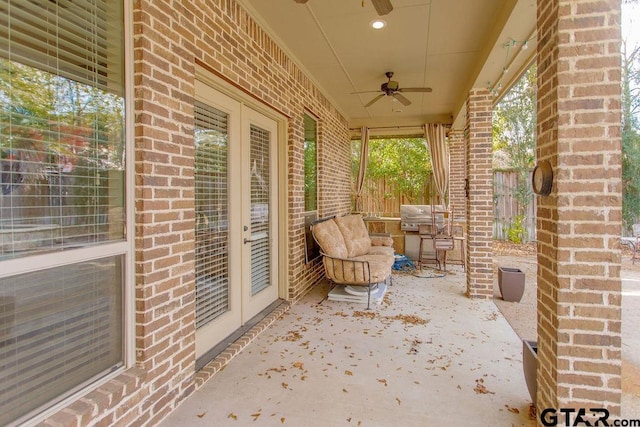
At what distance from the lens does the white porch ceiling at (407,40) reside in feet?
9.52

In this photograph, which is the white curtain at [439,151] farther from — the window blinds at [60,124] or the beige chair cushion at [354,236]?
the window blinds at [60,124]

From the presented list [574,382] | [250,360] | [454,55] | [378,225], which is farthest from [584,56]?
[378,225]

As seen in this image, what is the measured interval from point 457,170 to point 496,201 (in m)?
2.25

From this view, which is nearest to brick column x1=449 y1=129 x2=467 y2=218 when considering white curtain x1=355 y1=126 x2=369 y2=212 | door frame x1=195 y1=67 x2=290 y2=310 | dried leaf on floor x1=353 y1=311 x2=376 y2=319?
white curtain x1=355 y1=126 x2=369 y2=212

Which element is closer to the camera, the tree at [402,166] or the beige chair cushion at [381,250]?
the beige chair cushion at [381,250]

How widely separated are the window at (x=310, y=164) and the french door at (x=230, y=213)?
0.81 metres

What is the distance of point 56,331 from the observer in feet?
5.03

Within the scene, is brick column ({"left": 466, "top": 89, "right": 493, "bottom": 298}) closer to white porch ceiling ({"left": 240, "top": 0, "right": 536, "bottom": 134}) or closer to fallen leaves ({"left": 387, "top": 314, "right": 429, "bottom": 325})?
white porch ceiling ({"left": 240, "top": 0, "right": 536, "bottom": 134})

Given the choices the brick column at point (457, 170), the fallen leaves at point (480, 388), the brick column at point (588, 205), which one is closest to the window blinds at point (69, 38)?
the brick column at point (588, 205)

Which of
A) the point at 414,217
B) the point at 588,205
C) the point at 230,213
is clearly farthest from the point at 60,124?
the point at 414,217

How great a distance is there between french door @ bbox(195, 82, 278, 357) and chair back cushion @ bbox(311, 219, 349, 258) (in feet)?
2.31

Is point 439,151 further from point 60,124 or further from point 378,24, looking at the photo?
point 60,124

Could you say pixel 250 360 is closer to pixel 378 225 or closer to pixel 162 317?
pixel 162 317

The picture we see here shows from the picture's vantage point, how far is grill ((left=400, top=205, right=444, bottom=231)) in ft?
21.8
